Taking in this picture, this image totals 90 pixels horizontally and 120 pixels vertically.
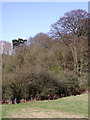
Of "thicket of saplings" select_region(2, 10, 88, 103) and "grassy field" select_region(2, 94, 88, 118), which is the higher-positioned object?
"thicket of saplings" select_region(2, 10, 88, 103)

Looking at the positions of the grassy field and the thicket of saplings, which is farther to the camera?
the thicket of saplings

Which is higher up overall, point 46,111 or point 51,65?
point 51,65

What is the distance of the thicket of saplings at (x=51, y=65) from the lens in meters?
12.8

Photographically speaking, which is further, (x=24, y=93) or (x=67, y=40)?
(x=67, y=40)

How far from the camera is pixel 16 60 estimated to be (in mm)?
18234

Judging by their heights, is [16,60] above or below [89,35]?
below

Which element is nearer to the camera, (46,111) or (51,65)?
(46,111)

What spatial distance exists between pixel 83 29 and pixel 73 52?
16.0 ft

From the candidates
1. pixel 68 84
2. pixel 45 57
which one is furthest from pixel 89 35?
pixel 68 84

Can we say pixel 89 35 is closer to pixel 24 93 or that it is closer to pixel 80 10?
pixel 80 10

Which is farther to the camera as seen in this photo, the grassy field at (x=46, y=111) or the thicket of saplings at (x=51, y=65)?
the thicket of saplings at (x=51, y=65)

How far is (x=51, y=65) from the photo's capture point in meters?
17.7

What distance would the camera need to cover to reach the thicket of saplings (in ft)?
42.0

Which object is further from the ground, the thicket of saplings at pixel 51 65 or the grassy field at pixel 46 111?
the thicket of saplings at pixel 51 65
